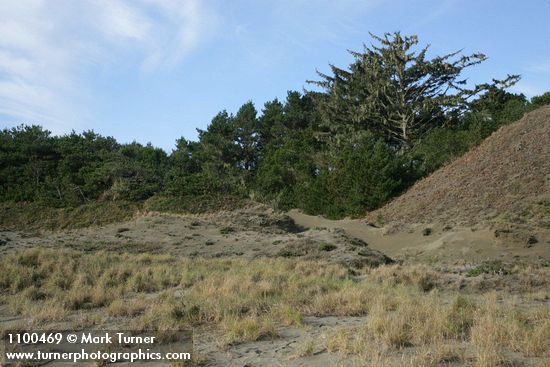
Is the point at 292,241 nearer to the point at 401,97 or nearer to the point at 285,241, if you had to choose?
the point at 285,241

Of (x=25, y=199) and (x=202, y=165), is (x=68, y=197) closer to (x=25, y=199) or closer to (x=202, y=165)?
(x=25, y=199)

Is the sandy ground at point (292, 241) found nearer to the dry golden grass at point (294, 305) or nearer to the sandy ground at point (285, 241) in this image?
the sandy ground at point (285, 241)

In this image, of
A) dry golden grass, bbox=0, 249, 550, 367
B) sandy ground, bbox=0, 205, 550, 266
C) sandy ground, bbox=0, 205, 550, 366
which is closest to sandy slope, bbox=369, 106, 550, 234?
sandy ground, bbox=0, 205, 550, 266

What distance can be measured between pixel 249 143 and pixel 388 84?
21419mm

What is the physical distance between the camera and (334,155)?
43562 millimetres

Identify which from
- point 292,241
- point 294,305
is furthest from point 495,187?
point 294,305

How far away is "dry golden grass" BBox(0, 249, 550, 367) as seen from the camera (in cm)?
632

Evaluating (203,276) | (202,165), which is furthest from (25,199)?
(203,276)

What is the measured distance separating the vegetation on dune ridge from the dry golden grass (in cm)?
2091

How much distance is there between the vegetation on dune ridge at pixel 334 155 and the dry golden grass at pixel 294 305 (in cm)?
2091

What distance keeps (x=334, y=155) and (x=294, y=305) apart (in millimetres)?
34467

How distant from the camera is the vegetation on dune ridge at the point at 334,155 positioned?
122 ft

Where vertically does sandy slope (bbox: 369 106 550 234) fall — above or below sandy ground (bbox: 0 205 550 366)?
above

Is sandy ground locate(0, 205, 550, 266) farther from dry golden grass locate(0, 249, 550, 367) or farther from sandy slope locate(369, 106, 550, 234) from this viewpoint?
dry golden grass locate(0, 249, 550, 367)
